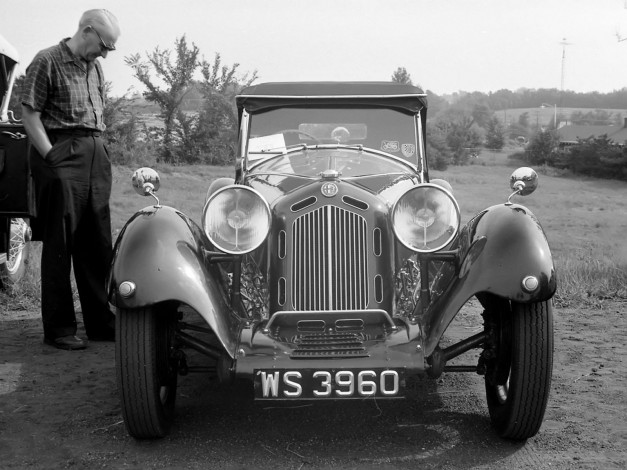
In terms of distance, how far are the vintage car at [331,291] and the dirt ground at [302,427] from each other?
168 millimetres

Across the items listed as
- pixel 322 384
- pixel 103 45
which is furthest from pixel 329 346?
pixel 103 45

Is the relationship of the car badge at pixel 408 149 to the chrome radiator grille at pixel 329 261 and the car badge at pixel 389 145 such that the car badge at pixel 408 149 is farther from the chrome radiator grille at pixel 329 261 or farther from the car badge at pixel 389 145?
the chrome radiator grille at pixel 329 261

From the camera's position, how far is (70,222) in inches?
179

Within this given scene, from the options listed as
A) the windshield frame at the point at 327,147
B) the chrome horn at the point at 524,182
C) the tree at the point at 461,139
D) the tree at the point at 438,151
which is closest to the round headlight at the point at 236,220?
the windshield frame at the point at 327,147

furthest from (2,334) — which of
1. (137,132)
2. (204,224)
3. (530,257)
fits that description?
(137,132)

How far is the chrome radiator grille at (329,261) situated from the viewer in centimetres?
337

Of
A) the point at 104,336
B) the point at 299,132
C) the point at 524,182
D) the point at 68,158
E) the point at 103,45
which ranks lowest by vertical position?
Answer: the point at 104,336

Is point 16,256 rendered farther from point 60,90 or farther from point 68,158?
point 60,90

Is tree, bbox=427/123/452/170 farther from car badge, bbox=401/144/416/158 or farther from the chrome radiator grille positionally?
the chrome radiator grille

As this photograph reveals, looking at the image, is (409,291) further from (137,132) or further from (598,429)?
(137,132)

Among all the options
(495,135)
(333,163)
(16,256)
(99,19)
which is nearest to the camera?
(333,163)

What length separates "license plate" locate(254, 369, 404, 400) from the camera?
2.92 metres

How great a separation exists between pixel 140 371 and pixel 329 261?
975 mm

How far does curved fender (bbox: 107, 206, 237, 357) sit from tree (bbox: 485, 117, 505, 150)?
4338 cm
